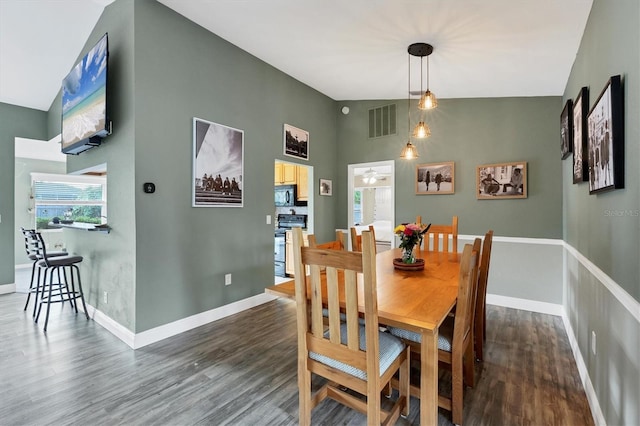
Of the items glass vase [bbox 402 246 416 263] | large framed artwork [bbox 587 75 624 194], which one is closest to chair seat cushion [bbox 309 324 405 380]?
glass vase [bbox 402 246 416 263]

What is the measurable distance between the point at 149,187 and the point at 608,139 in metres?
3.24

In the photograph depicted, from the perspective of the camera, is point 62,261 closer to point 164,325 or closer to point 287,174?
point 164,325

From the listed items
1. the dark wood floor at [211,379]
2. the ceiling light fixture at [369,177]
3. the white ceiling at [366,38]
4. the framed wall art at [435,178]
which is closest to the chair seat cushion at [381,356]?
the dark wood floor at [211,379]

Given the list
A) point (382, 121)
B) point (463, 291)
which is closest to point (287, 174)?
point (382, 121)

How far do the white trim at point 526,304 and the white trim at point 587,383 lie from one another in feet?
2.31

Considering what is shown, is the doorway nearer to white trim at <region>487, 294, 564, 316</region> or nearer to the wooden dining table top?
white trim at <region>487, 294, 564, 316</region>

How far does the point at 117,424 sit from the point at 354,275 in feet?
5.50

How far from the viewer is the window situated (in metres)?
6.36

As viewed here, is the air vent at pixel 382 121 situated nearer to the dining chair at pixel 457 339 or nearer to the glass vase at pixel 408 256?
the glass vase at pixel 408 256

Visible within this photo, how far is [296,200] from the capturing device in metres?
5.27

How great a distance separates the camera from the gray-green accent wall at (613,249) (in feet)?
4.05

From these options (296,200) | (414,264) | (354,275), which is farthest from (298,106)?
(354,275)

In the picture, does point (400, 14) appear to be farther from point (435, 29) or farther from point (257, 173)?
point (257, 173)

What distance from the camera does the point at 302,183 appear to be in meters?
5.21
